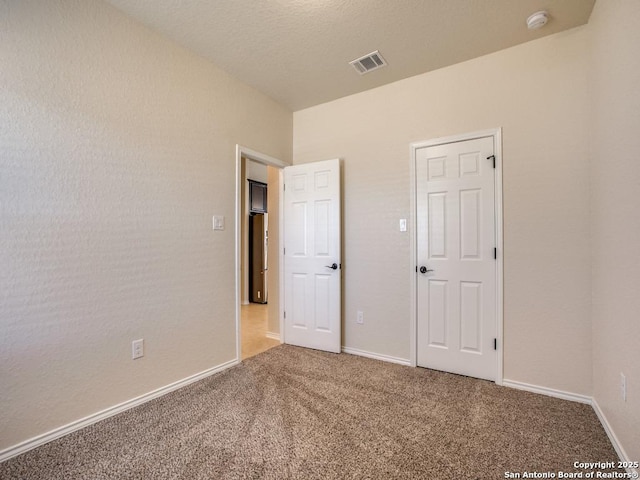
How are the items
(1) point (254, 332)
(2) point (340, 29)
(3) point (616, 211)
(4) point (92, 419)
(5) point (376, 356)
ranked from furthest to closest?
(1) point (254, 332) → (5) point (376, 356) → (2) point (340, 29) → (4) point (92, 419) → (3) point (616, 211)

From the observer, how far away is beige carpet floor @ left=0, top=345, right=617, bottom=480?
1.52 metres

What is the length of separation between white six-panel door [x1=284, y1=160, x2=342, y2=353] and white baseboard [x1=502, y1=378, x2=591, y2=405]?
152cm

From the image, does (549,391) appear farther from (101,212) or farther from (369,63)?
(101,212)

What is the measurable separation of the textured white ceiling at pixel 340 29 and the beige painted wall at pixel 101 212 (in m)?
0.27

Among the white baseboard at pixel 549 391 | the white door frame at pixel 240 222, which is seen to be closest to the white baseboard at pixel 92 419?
the white door frame at pixel 240 222

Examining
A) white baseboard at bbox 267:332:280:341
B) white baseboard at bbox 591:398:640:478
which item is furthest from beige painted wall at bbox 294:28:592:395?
white baseboard at bbox 267:332:280:341

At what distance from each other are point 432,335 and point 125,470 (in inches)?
92.8

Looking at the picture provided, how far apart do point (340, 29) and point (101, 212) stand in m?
2.10

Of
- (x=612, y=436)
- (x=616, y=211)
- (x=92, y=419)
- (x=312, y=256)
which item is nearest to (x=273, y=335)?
(x=312, y=256)

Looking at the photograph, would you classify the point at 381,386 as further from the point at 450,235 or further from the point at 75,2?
the point at 75,2

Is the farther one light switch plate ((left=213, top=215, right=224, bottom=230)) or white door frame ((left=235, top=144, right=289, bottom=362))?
white door frame ((left=235, top=144, right=289, bottom=362))

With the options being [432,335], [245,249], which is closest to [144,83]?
[432,335]

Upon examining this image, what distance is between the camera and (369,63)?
8.73ft

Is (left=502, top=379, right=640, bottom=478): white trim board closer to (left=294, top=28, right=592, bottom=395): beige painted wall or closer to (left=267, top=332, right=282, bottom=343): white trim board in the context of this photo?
(left=294, top=28, right=592, bottom=395): beige painted wall
